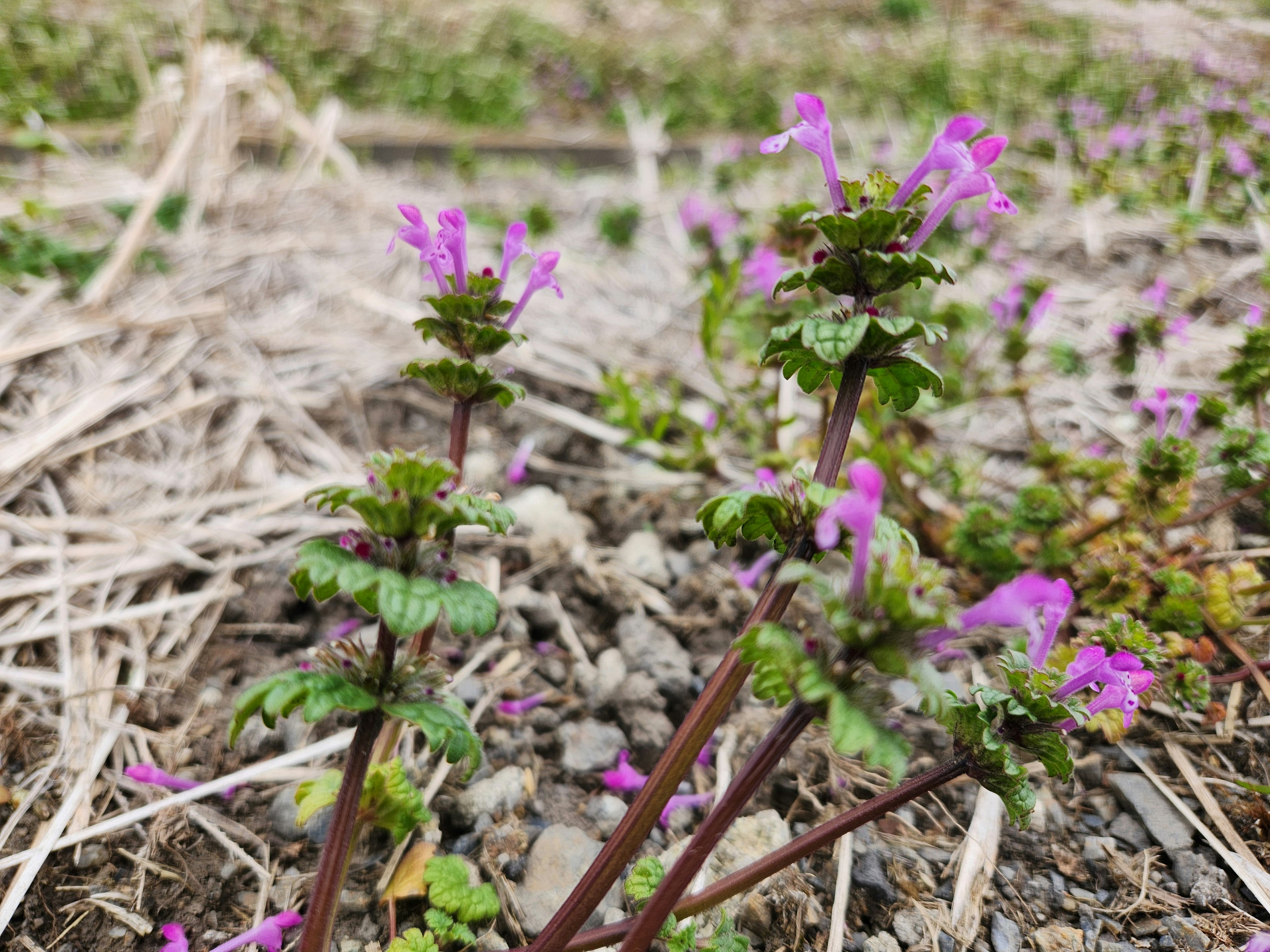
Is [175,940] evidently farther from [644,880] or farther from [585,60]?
[585,60]

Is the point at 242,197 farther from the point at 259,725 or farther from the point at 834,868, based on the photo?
the point at 834,868

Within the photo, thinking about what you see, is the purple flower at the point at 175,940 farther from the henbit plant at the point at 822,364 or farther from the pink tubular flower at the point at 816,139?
the pink tubular flower at the point at 816,139

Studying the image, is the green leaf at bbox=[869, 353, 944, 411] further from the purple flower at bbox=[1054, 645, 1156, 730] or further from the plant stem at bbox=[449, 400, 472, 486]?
the plant stem at bbox=[449, 400, 472, 486]

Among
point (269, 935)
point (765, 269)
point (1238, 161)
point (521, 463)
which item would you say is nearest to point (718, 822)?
point (269, 935)

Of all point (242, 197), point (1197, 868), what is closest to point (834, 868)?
point (1197, 868)

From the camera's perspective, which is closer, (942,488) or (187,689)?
Result: (187,689)

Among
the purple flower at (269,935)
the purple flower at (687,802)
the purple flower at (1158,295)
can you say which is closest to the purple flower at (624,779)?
the purple flower at (687,802)
